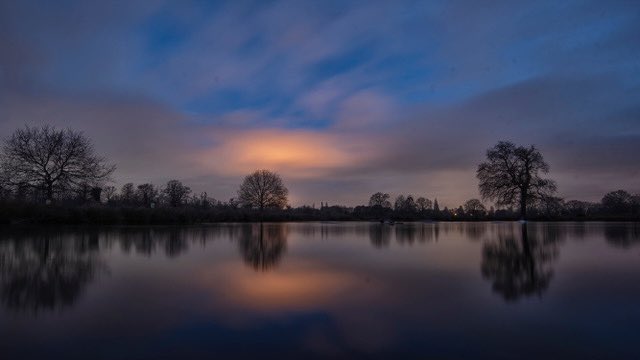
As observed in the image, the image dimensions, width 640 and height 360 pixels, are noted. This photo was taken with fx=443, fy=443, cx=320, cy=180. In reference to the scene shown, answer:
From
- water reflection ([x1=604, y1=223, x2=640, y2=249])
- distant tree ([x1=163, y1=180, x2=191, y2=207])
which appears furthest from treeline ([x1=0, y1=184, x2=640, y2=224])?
water reflection ([x1=604, y1=223, x2=640, y2=249])

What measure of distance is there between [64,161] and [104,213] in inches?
279

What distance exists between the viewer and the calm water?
4.11 metres

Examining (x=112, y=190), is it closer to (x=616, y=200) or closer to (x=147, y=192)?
(x=147, y=192)

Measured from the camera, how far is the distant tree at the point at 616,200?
76.4 metres

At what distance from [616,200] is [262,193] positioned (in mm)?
67953

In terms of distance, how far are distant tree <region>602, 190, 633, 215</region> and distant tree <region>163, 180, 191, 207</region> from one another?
76.2m

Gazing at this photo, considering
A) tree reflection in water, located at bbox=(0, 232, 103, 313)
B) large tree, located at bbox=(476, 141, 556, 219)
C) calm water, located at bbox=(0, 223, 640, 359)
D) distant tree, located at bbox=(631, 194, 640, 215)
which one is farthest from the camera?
distant tree, located at bbox=(631, 194, 640, 215)

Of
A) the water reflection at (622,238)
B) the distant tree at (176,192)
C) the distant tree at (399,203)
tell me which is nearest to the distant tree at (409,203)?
the distant tree at (399,203)

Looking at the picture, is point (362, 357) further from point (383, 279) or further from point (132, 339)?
point (383, 279)

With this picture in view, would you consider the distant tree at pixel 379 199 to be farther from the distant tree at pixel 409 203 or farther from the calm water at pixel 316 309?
the calm water at pixel 316 309

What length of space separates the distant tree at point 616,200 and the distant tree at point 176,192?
7624 centimetres

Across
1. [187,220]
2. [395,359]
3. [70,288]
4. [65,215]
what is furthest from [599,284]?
[187,220]

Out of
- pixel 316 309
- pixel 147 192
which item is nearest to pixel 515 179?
pixel 316 309

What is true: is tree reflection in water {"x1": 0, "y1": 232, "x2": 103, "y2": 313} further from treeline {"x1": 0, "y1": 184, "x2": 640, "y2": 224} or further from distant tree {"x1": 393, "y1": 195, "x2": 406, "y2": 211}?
distant tree {"x1": 393, "y1": 195, "x2": 406, "y2": 211}
